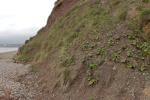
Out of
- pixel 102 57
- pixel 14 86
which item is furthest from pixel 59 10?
pixel 102 57

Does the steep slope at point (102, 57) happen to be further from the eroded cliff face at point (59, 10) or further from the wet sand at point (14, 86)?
the eroded cliff face at point (59, 10)

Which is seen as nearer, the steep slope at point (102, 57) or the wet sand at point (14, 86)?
the steep slope at point (102, 57)

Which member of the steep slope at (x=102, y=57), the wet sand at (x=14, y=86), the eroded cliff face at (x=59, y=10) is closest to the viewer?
the steep slope at (x=102, y=57)

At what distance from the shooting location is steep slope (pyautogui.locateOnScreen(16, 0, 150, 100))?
12688 mm

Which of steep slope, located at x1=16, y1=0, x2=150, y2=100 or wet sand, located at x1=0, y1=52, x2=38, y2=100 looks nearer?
steep slope, located at x1=16, y1=0, x2=150, y2=100

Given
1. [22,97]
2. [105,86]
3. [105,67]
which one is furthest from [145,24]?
[22,97]

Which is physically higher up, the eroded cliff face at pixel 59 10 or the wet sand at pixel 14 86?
the eroded cliff face at pixel 59 10

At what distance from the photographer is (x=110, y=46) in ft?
48.4

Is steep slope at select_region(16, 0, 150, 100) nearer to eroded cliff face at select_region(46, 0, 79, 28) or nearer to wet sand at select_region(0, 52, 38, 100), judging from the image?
wet sand at select_region(0, 52, 38, 100)

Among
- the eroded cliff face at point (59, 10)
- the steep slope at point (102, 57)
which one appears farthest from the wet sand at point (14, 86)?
the eroded cliff face at point (59, 10)

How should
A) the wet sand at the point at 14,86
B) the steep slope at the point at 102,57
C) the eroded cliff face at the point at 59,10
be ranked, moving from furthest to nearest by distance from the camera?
the eroded cliff face at the point at 59,10, the wet sand at the point at 14,86, the steep slope at the point at 102,57

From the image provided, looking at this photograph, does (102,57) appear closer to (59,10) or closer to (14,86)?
(14,86)

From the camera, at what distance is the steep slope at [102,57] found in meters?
Result: 12.7

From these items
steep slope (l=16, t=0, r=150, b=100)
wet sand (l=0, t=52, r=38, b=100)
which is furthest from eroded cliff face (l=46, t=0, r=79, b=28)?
wet sand (l=0, t=52, r=38, b=100)
